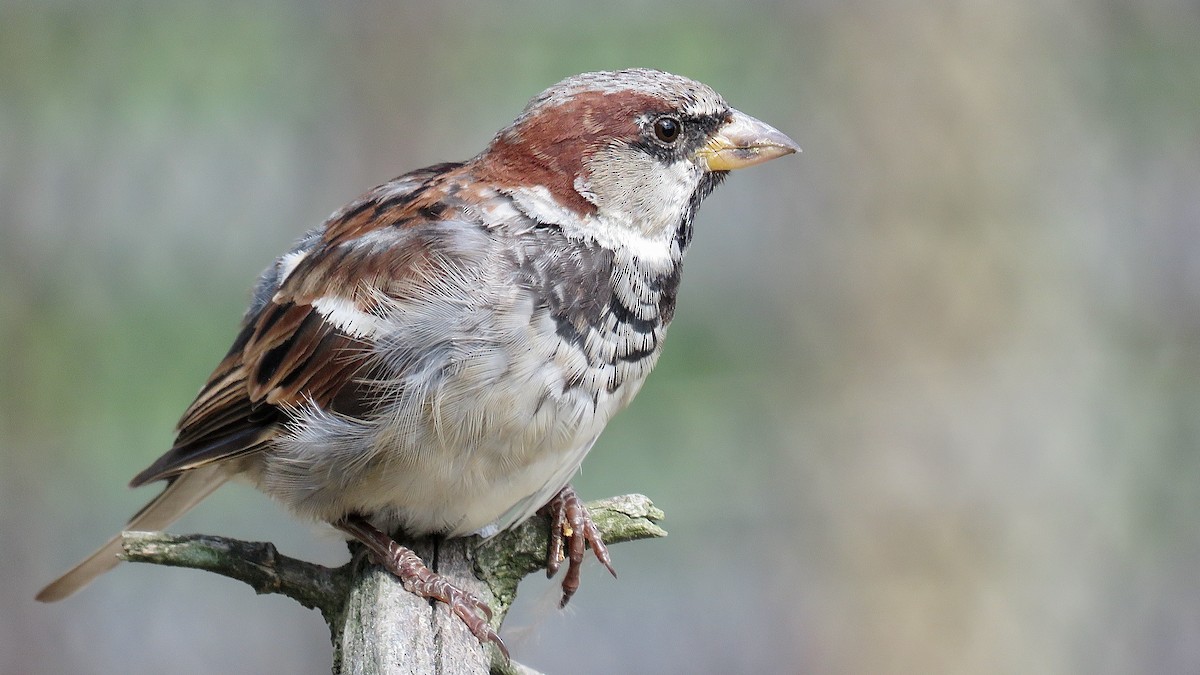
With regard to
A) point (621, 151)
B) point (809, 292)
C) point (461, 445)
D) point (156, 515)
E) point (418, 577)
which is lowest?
point (156, 515)

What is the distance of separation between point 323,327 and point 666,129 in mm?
643

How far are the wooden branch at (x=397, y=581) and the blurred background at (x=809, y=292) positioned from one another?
1.42m

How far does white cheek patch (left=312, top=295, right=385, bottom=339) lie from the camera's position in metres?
1.83

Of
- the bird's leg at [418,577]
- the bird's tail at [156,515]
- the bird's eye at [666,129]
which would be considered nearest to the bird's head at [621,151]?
the bird's eye at [666,129]

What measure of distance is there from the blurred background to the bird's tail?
3.01 feet

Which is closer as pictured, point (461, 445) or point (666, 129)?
point (461, 445)

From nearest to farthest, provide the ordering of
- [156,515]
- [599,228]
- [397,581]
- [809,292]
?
[397,581] < [599,228] < [156,515] < [809,292]

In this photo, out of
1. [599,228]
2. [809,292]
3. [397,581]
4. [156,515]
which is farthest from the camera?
[809,292]

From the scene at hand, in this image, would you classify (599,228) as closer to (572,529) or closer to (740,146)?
(740,146)

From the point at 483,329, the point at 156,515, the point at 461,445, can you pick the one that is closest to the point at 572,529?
the point at 461,445

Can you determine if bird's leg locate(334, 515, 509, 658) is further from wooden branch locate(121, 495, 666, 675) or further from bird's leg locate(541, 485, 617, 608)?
bird's leg locate(541, 485, 617, 608)

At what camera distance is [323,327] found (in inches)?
74.2

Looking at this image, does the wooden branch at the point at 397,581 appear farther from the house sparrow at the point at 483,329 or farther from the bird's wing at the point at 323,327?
the bird's wing at the point at 323,327

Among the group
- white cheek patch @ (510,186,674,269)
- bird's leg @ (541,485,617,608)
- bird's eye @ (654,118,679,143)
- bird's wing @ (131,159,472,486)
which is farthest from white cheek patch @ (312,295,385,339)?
bird's eye @ (654,118,679,143)
